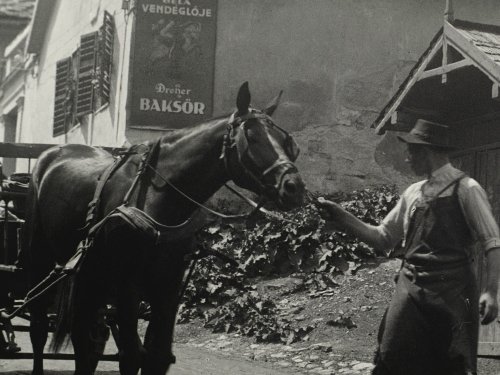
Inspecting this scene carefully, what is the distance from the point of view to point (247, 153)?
5883 mm

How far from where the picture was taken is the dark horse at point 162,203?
589 centimetres

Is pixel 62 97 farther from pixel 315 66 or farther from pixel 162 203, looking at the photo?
pixel 162 203

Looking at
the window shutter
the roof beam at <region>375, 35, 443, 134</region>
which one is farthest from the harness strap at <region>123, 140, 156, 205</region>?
the window shutter

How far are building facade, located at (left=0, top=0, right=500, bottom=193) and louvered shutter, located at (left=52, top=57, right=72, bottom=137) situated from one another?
8.68 ft

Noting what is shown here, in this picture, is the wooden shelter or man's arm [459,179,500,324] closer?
man's arm [459,179,500,324]

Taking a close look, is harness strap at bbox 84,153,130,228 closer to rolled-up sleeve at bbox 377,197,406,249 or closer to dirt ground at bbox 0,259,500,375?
rolled-up sleeve at bbox 377,197,406,249

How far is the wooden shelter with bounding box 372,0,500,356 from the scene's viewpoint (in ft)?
31.9

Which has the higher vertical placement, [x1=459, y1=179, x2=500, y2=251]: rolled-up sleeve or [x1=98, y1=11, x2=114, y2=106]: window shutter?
[x1=98, y1=11, x2=114, y2=106]: window shutter

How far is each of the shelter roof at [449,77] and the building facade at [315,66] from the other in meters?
5.12

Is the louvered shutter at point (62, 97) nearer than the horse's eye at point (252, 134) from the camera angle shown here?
No

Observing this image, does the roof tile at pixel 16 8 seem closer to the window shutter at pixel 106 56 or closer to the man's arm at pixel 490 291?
the window shutter at pixel 106 56

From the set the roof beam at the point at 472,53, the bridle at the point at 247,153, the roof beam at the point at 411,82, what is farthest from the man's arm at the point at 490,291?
the roof beam at the point at 411,82

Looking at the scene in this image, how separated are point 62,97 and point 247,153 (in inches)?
584

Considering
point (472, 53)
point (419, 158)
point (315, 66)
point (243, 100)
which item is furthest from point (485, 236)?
point (315, 66)
